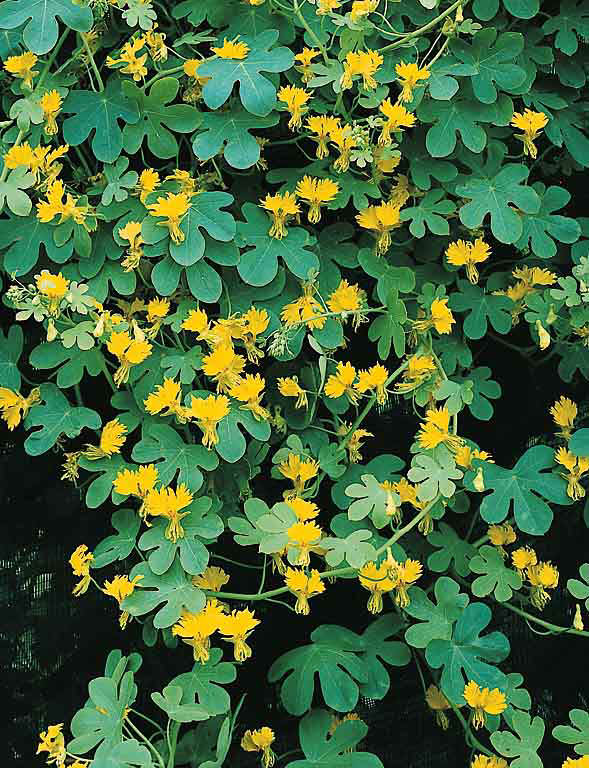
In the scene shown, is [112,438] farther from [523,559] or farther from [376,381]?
[523,559]

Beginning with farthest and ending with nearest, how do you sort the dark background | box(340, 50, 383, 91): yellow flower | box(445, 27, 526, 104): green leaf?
1. the dark background
2. box(445, 27, 526, 104): green leaf
3. box(340, 50, 383, 91): yellow flower

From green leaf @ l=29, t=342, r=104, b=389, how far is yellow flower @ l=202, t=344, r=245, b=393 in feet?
0.60

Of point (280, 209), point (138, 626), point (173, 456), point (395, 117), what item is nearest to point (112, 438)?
point (173, 456)

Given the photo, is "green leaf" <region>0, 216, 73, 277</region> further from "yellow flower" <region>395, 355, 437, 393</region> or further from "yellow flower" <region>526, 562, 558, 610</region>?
"yellow flower" <region>526, 562, 558, 610</region>

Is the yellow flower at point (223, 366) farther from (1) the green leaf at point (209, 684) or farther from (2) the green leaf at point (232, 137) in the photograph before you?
(1) the green leaf at point (209, 684)

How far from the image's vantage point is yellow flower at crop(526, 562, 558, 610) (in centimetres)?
158

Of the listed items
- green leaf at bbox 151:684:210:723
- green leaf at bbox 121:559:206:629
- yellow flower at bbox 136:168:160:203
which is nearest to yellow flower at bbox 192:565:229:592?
green leaf at bbox 121:559:206:629

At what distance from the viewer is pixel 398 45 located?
4.99 ft

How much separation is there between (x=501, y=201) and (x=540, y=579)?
2.02ft

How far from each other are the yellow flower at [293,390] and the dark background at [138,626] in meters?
0.32

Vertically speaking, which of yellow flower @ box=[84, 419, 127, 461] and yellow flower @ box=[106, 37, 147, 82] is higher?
yellow flower @ box=[106, 37, 147, 82]

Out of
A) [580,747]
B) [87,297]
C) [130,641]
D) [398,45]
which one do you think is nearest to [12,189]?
[87,297]

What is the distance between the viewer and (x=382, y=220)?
159cm

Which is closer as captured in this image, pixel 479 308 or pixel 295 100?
pixel 295 100
